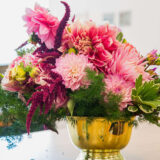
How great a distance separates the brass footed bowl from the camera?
66 cm

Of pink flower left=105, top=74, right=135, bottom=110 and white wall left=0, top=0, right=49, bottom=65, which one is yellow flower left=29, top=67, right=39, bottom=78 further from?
white wall left=0, top=0, right=49, bottom=65

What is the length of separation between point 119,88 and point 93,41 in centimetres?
11

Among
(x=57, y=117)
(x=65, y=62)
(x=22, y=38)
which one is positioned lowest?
(x=57, y=117)

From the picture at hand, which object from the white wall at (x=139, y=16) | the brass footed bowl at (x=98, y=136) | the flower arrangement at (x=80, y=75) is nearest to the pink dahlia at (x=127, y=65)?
the flower arrangement at (x=80, y=75)

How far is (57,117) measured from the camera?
68 centimetres

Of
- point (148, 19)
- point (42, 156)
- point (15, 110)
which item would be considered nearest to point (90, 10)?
point (148, 19)

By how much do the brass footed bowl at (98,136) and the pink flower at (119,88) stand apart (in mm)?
61

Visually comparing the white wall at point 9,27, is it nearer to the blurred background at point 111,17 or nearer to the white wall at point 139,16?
the blurred background at point 111,17

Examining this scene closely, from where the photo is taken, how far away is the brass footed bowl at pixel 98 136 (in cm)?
66

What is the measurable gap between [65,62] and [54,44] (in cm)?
6

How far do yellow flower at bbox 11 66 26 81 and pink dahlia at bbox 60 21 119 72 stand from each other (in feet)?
0.31

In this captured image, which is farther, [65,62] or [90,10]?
[90,10]

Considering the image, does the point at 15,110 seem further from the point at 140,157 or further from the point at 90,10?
the point at 90,10

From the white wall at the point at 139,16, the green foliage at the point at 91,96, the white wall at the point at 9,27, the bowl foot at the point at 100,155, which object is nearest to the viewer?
the green foliage at the point at 91,96
